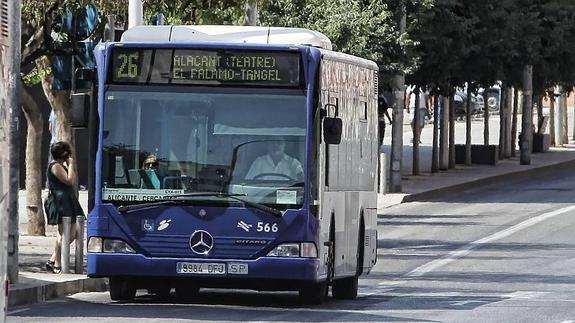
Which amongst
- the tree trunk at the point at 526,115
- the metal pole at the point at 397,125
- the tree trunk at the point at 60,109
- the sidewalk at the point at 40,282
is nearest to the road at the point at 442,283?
the sidewalk at the point at 40,282

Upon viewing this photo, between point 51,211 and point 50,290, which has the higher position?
point 51,211

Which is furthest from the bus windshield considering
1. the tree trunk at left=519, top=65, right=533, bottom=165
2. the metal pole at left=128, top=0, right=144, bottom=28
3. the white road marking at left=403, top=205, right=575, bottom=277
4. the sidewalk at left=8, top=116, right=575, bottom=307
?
the tree trunk at left=519, top=65, right=533, bottom=165

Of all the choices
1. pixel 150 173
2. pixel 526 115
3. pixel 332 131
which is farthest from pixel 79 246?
pixel 526 115

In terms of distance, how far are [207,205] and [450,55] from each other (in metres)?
28.7

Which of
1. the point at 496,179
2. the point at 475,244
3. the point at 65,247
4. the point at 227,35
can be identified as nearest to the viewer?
the point at 227,35

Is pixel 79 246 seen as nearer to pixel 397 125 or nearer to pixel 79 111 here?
pixel 79 111

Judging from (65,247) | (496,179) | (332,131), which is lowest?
(65,247)

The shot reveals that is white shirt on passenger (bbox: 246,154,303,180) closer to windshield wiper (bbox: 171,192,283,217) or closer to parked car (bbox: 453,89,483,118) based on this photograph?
windshield wiper (bbox: 171,192,283,217)

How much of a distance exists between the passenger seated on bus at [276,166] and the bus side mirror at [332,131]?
38 centimetres

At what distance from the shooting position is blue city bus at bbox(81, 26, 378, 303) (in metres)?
16.8

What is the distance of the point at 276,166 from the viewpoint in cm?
1698

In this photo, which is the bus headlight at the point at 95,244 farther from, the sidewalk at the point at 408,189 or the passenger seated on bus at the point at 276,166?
the passenger seated on bus at the point at 276,166

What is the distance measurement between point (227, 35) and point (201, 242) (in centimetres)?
215

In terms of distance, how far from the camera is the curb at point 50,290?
17.5m
